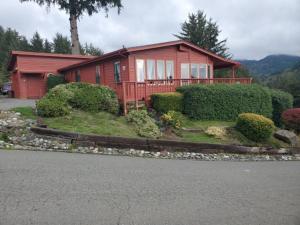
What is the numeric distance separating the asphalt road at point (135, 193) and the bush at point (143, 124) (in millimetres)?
3407

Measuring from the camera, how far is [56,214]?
5035 mm

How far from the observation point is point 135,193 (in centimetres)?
636

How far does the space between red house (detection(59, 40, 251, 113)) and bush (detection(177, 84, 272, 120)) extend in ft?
5.71

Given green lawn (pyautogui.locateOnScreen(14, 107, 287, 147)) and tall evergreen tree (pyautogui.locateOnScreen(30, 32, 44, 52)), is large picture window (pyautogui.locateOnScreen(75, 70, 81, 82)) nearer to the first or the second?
green lawn (pyautogui.locateOnScreen(14, 107, 287, 147))

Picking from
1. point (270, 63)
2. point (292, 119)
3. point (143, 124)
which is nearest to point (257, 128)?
point (292, 119)

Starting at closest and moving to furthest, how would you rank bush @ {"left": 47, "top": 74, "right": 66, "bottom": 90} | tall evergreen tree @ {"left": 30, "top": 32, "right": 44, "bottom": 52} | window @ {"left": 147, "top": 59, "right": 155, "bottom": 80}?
window @ {"left": 147, "top": 59, "right": 155, "bottom": 80}
bush @ {"left": 47, "top": 74, "right": 66, "bottom": 90}
tall evergreen tree @ {"left": 30, "top": 32, "right": 44, "bottom": 52}

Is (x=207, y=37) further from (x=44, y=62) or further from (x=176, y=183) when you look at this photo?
(x=176, y=183)

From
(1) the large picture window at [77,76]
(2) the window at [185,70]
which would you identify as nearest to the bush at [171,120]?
(2) the window at [185,70]

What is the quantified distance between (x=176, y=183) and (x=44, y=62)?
24.8 meters

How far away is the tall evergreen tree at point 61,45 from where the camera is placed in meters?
67.1

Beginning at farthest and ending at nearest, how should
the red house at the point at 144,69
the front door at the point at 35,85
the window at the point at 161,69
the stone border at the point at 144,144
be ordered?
the front door at the point at 35,85 → the window at the point at 161,69 → the red house at the point at 144,69 → the stone border at the point at 144,144

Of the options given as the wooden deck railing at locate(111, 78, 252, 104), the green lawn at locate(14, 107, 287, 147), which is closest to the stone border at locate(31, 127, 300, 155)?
the green lawn at locate(14, 107, 287, 147)

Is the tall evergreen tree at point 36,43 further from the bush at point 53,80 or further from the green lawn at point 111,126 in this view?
the green lawn at point 111,126

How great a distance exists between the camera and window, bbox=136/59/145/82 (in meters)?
19.6
